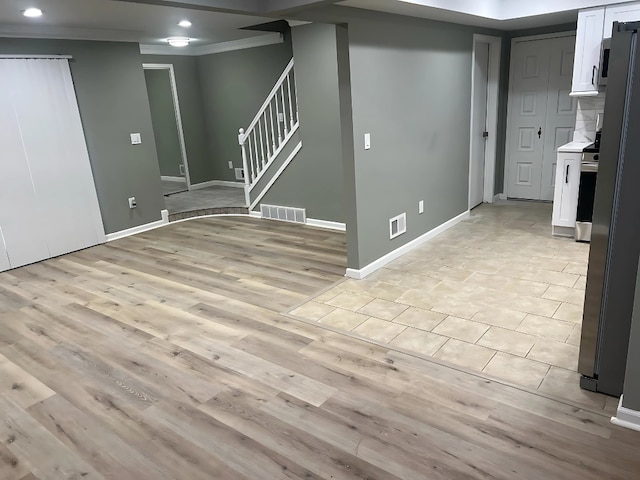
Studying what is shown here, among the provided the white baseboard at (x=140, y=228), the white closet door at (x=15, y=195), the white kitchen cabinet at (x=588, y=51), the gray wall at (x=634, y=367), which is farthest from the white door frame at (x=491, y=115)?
the white closet door at (x=15, y=195)

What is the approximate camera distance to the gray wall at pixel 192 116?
305 inches

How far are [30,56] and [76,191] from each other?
58.5 inches

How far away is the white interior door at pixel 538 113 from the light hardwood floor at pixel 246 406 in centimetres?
405

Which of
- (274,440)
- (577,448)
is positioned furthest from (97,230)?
(577,448)

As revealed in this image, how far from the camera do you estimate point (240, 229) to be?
609cm

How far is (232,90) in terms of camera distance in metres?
7.57

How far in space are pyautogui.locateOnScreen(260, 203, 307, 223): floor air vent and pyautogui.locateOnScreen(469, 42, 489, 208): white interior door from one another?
7.44ft

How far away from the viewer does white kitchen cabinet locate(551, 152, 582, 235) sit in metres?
4.72

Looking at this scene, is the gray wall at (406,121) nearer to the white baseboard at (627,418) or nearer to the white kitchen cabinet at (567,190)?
the white kitchen cabinet at (567,190)

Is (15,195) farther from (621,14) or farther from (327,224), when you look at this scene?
(621,14)

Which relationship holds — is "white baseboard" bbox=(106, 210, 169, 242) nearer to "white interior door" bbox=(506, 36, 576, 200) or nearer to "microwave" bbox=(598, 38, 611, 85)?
"white interior door" bbox=(506, 36, 576, 200)

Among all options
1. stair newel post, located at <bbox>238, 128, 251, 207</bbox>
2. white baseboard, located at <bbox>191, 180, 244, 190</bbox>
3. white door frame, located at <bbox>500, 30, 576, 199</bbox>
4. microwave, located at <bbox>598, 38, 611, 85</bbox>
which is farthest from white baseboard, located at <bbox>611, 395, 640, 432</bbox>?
white baseboard, located at <bbox>191, 180, 244, 190</bbox>

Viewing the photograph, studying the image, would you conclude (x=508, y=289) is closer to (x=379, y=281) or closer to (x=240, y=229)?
(x=379, y=281)

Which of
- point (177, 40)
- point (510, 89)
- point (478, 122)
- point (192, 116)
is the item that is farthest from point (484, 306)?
point (192, 116)
